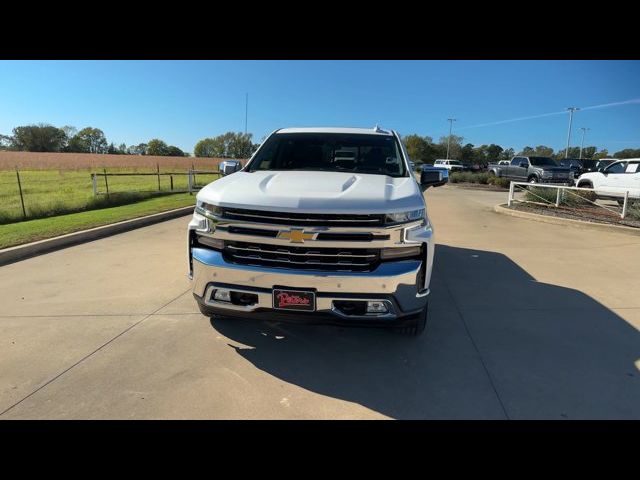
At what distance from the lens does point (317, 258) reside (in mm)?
3041

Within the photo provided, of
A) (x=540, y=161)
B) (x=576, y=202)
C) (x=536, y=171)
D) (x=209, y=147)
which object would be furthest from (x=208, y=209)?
(x=209, y=147)

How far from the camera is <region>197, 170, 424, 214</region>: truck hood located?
2980 mm

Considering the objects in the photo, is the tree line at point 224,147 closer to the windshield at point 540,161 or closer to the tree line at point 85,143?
the tree line at point 85,143

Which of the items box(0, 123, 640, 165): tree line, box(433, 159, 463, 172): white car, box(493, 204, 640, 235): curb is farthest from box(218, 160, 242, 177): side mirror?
box(0, 123, 640, 165): tree line

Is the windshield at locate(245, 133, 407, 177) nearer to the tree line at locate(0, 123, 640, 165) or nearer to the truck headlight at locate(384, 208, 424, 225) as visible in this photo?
the truck headlight at locate(384, 208, 424, 225)

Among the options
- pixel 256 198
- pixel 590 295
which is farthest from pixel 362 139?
pixel 590 295

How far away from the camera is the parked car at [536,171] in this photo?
2302 centimetres

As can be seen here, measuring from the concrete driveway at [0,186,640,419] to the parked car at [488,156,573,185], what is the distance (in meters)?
19.6

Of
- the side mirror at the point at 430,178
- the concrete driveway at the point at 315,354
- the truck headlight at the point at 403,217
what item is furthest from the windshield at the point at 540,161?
the truck headlight at the point at 403,217

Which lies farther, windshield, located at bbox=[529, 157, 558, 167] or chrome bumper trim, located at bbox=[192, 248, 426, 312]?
windshield, located at bbox=[529, 157, 558, 167]

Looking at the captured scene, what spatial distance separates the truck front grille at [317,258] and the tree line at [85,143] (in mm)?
81184
